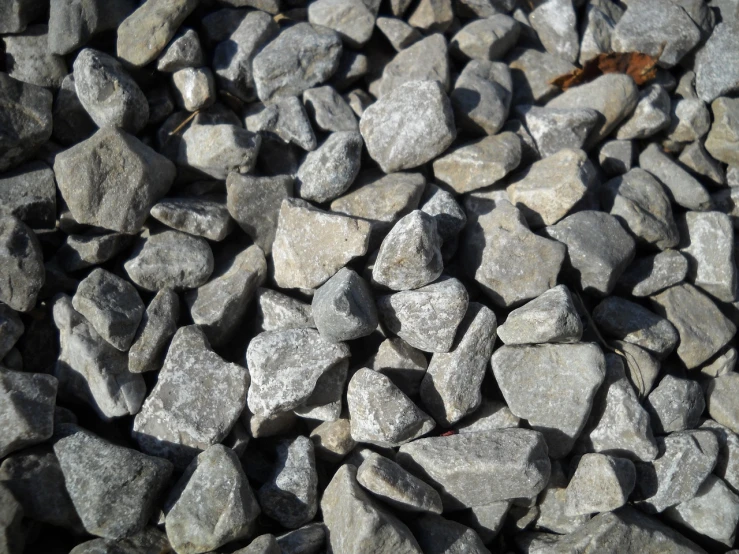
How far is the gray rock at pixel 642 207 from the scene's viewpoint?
2100 mm

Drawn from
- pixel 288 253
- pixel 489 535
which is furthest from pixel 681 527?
pixel 288 253

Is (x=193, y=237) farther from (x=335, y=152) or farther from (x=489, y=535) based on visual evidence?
(x=489, y=535)

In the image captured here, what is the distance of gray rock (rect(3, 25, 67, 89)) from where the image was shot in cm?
213

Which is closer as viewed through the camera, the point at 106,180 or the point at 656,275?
the point at 106,180

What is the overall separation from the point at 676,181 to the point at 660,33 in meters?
A: 0.65

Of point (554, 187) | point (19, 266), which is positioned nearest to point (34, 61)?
point (19, 266)

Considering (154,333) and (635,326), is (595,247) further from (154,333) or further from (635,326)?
(154,333)

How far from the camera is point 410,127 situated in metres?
2.07

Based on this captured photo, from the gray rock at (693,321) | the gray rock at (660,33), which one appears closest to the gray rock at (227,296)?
the gray rock at (693,321)

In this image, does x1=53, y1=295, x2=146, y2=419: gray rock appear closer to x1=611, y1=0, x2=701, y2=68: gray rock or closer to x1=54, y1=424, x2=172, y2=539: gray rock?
x1=54, y1=424, x2=172, y2=539: gray rock

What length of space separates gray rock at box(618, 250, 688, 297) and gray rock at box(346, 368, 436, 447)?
902 mm

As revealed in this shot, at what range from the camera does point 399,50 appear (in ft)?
7.95

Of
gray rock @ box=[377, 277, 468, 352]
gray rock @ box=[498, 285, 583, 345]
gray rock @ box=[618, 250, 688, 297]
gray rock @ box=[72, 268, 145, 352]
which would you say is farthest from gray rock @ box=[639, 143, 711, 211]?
gray rock @ box=[72, 268, 145, 352]

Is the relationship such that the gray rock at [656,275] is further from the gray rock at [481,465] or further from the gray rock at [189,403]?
the gray rock at [189,403]
